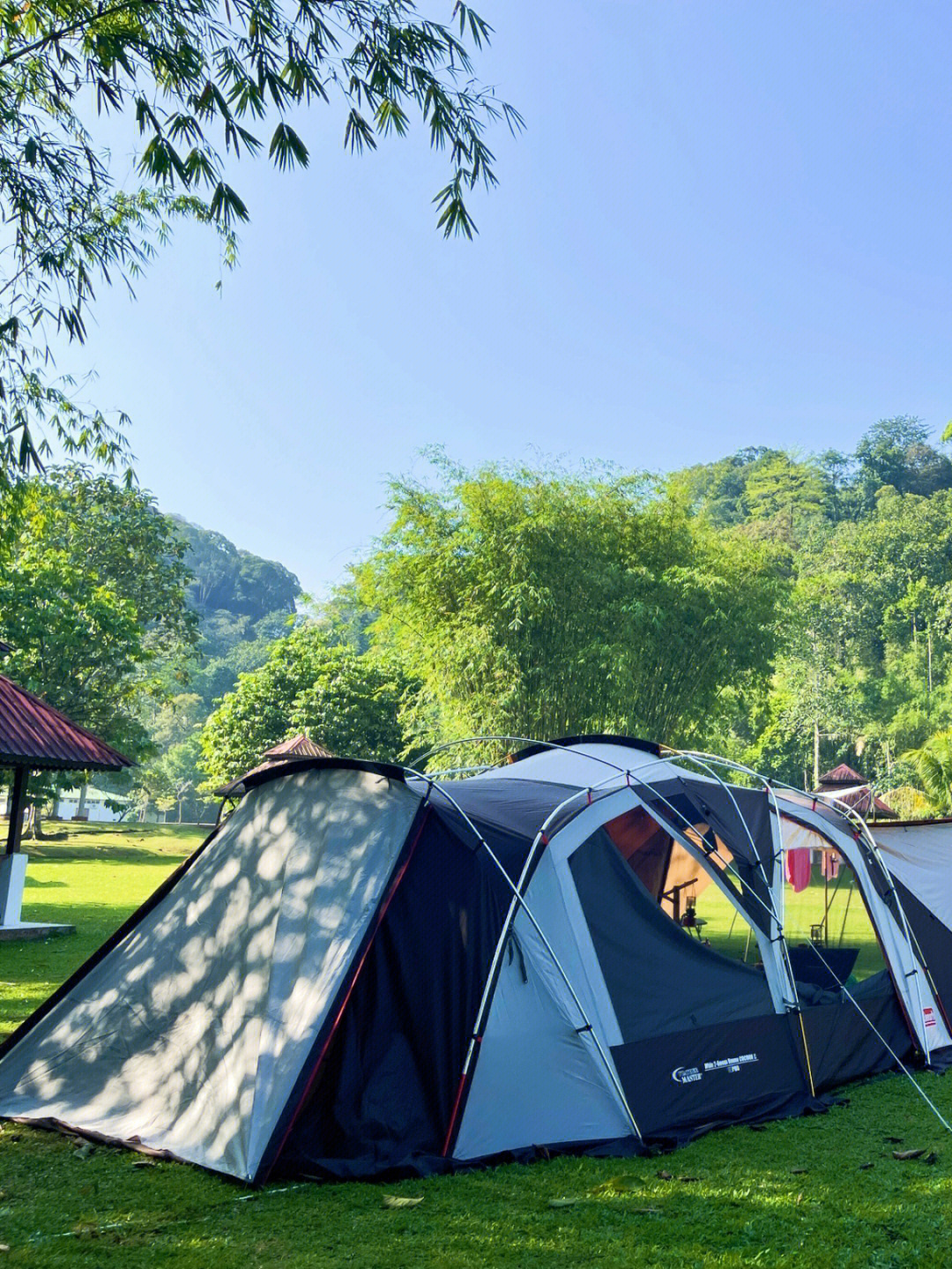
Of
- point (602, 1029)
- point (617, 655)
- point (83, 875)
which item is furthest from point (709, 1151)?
point (83, 875)

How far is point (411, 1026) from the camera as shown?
16.9 ft

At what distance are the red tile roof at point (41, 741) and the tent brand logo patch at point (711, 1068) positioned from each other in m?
8.64

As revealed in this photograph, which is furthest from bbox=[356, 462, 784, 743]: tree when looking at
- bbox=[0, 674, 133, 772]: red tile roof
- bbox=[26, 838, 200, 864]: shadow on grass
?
bbox=[26, 838, 200, 864]: shadow on grass

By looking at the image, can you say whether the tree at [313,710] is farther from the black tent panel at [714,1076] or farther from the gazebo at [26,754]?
the black tent panel at [714,1076]

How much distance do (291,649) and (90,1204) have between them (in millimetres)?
29613

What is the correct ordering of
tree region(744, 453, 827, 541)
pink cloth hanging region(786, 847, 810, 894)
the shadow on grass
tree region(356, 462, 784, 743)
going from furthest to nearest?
tree region(744, 453, 827, 541)
the shadow on grass
tree region(356, 462, 784, 743)
pink cloth hanging region(786, 847, 810, 894)

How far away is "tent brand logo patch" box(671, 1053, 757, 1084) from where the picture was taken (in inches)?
222

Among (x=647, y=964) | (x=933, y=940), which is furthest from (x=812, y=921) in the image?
(x=647, y=964)

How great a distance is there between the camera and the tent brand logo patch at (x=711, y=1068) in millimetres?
5629

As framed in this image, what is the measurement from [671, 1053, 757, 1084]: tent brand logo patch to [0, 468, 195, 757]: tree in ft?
55.8

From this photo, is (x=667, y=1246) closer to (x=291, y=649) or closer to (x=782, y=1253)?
(x=782, y=1253)

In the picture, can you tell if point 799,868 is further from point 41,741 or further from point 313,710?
point 313,710

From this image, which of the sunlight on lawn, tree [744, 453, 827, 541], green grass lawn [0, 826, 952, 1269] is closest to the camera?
green grass lawn [0, 826, 952, 1269]

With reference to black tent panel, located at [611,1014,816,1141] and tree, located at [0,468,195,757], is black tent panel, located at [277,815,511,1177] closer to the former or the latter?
black tent panel, located at [611,1014,816,1141]
